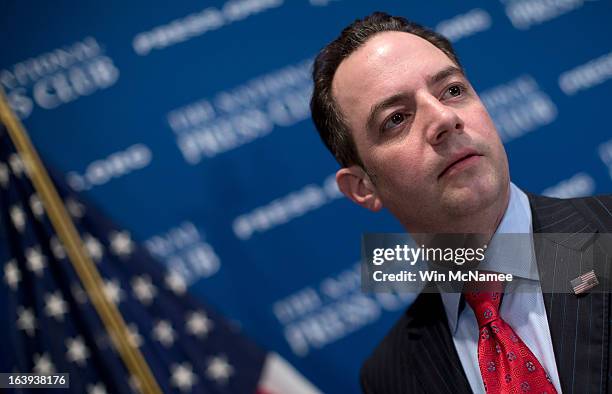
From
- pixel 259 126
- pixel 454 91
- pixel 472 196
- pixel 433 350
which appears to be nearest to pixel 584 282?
pixel 472 196

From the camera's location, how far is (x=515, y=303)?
136 cm

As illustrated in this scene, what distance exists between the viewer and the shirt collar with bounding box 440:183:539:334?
1.38m

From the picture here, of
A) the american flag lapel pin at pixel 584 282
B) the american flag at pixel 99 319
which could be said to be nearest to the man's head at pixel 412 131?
the american flag lapel pin at pixel 584 282

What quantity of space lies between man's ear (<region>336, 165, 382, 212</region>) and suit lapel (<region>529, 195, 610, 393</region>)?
0.46m

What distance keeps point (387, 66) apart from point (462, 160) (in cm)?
34

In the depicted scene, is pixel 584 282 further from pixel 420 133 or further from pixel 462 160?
pixel 420 133

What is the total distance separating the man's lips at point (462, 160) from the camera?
1.35 m

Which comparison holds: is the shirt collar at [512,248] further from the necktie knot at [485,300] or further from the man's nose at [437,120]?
the man's nose at [437,120]

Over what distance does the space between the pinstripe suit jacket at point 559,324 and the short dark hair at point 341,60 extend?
52cm

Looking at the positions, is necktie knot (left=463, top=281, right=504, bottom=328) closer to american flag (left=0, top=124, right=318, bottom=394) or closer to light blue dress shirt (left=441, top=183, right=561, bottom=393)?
light blue dress shirt (left=441, top=183, right=561, bottom=393)

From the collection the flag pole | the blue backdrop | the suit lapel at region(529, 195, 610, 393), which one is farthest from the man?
the flag pole

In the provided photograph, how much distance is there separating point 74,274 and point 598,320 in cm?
180

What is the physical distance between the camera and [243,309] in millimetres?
2322

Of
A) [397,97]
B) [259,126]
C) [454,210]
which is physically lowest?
[454,210]
